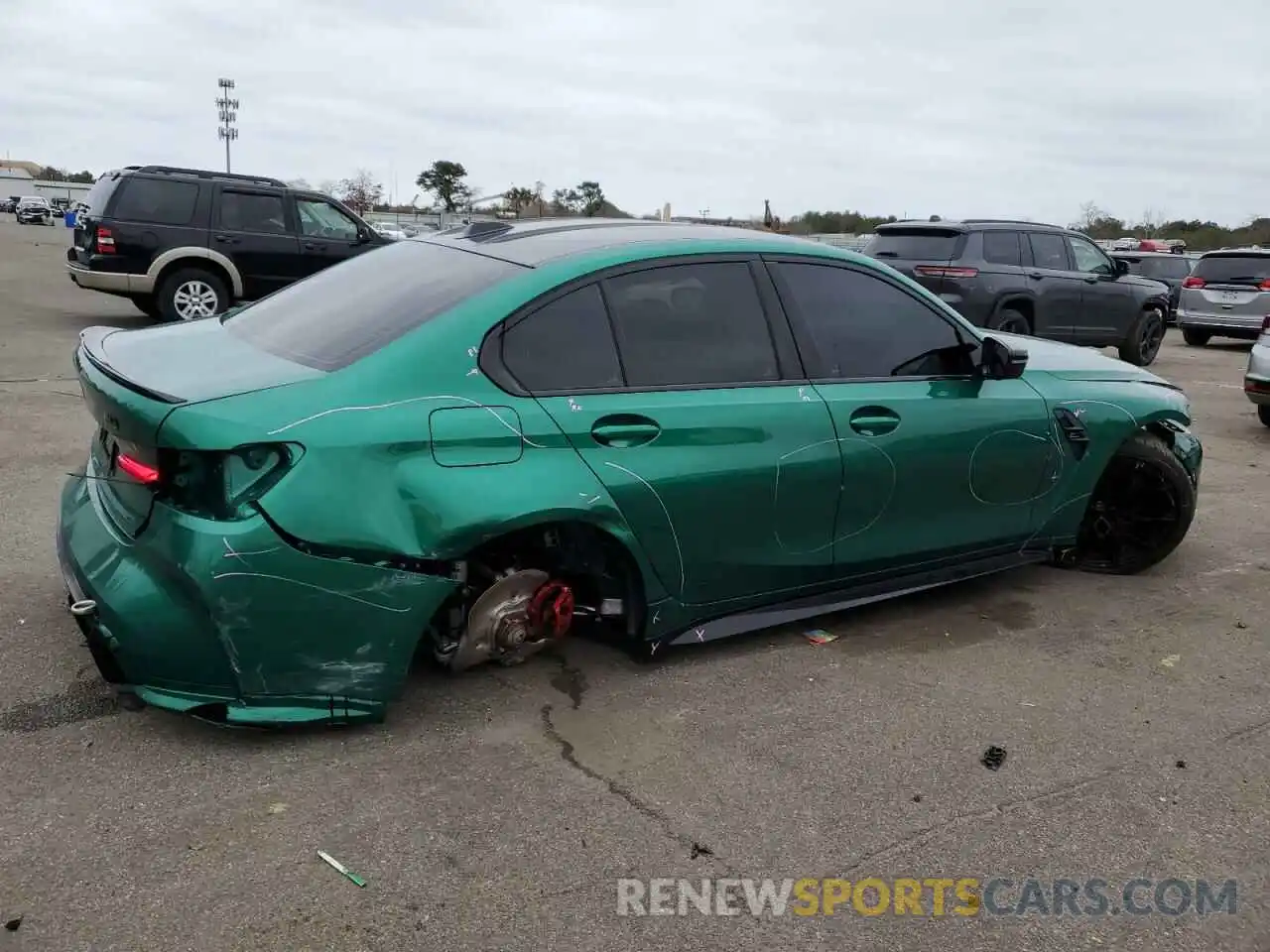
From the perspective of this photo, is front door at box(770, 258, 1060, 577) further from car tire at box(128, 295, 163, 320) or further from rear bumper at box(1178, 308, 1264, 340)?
rear bumper at box(1178, 308, 1264, 340)

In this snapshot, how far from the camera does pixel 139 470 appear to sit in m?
3.08

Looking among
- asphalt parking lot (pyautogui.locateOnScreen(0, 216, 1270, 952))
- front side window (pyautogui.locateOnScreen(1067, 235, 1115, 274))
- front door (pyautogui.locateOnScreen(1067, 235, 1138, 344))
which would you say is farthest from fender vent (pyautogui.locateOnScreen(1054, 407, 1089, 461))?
front side window (pyautogui.locateOnScreen(1067, 235, 1115, 274))

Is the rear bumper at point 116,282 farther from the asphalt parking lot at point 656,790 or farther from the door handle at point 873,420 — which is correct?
the door handle at point 873,420

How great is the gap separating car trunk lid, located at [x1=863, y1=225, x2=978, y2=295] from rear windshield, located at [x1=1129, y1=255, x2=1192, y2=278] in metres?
12.4

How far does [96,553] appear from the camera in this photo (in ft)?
10.7

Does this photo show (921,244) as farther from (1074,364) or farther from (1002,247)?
(1074,364)

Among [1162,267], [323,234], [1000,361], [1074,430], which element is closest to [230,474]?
[1000,361]

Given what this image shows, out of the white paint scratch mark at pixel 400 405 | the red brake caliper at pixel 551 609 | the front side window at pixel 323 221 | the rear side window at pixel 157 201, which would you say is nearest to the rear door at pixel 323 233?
the front side window at pixel 323 221

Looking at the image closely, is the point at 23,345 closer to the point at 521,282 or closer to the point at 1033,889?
the point at 521,282

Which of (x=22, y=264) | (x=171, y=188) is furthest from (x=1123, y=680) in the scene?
(x=22, y=264)

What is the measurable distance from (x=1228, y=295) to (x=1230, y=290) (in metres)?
0.08

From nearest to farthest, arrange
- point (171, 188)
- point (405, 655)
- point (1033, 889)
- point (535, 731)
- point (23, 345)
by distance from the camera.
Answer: point (1033, 889)
point (405, 655)
point (535, 731)
point (23, 345)
point (171, 188)

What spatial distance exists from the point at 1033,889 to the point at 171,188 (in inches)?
493

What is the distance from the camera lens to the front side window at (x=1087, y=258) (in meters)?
13.3
